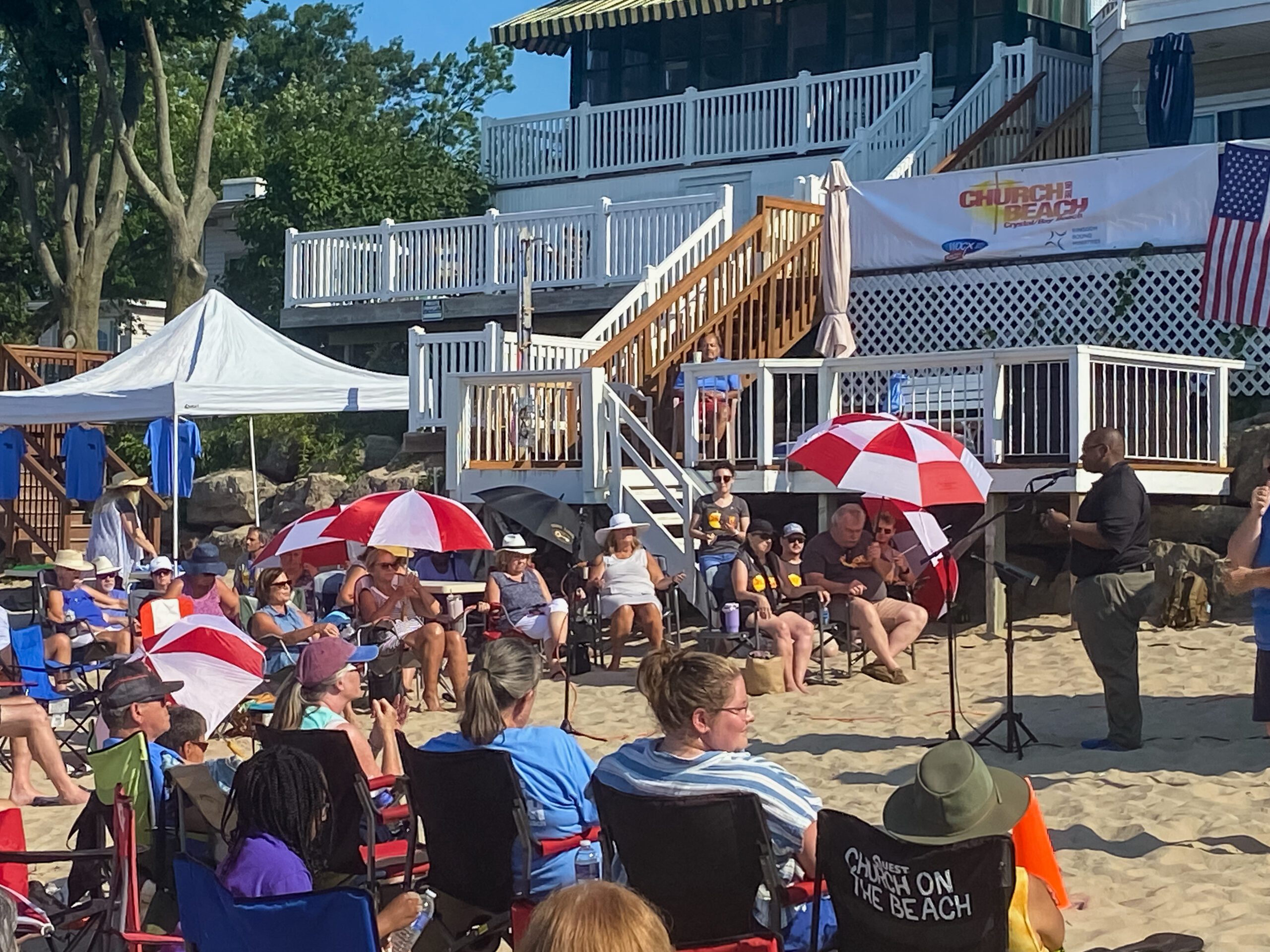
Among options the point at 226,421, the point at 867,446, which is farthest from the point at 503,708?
the point at 226,421

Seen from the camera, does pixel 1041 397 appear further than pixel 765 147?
No

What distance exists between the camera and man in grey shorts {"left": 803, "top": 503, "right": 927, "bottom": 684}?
1160cm

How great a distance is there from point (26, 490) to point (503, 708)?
16.9 meters

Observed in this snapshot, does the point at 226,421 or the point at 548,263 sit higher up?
the point at 548,263

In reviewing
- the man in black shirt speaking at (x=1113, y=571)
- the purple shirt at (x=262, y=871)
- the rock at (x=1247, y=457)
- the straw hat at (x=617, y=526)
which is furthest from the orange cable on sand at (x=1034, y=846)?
the rock at (x=1247, y=457)

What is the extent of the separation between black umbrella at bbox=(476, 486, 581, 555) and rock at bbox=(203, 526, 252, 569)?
6045 mm

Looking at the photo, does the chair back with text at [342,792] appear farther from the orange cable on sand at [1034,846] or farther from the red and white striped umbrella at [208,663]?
the orange cable on sand at [1034,846]

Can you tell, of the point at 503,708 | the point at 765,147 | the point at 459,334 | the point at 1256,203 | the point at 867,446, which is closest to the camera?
the point at 503,708

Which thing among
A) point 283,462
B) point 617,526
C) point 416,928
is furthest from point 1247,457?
point 283,462

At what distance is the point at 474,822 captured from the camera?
5.17 metres

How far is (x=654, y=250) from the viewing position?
2000cm

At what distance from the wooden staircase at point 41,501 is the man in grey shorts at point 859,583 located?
1025 centimetres

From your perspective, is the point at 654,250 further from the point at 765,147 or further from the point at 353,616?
the point at 353,616

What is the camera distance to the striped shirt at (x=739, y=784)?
458 cm
